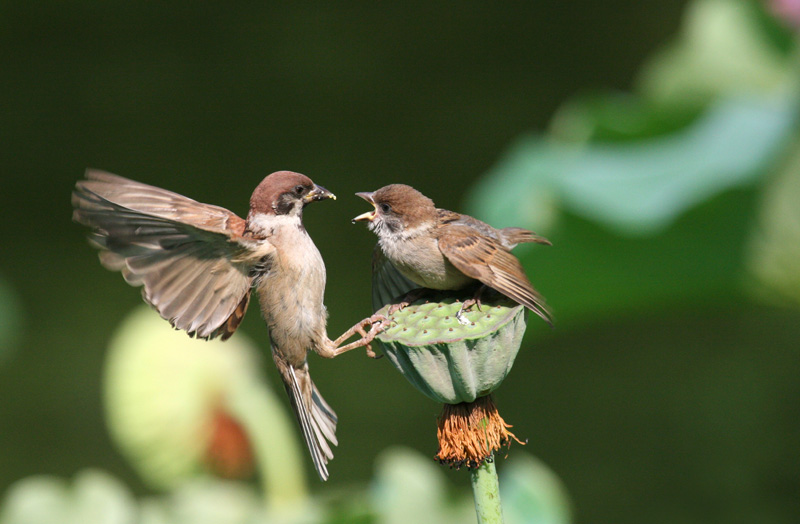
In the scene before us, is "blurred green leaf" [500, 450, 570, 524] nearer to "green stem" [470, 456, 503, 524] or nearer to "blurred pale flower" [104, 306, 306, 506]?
"green stem" [470, 456, 503, 524]

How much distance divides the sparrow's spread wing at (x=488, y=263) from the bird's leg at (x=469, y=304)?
0.06ft

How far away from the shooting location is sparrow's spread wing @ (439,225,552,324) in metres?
1.24

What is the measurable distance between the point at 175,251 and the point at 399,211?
354 mm

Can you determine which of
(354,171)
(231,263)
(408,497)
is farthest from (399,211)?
(354,171)

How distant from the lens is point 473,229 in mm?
1458

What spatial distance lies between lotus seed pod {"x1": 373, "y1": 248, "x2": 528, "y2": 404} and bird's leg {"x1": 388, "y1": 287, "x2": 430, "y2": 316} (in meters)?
0.06

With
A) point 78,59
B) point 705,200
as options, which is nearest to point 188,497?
point 705,200

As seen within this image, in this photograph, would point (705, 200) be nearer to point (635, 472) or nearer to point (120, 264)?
point (120, 264)

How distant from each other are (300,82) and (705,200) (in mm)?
2926

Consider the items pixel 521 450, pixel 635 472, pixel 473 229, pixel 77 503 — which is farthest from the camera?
pixel 521 450

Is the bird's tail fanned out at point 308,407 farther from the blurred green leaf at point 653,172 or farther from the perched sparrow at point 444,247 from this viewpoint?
the blurred green leaf at point 653,172

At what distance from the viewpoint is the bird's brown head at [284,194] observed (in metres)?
1.49

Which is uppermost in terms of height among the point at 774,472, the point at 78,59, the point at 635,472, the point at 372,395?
the point at 78,59

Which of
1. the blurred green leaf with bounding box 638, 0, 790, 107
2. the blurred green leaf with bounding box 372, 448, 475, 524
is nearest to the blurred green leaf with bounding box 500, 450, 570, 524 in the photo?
the blurred green leaf with bounding box 372, 448, 475, 524
